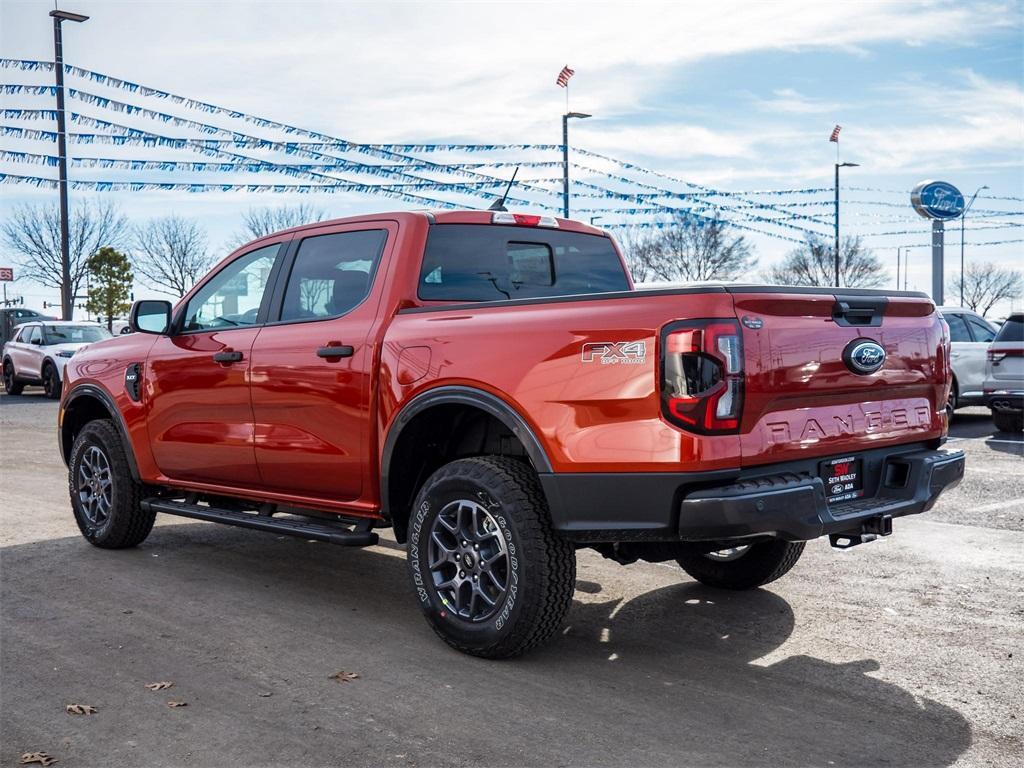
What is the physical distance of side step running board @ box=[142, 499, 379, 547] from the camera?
5.11 meters

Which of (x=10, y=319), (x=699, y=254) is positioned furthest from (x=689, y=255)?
(x=10, y=319)

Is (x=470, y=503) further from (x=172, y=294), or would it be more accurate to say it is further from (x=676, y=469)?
(x=172, y=294)

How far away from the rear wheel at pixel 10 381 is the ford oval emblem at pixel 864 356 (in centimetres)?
2363

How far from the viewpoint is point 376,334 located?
507cm

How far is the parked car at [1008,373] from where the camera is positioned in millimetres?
12906

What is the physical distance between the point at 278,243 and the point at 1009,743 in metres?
4.22

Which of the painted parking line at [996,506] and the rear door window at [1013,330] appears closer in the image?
the painted parking line at [996,506]

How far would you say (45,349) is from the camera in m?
23.2

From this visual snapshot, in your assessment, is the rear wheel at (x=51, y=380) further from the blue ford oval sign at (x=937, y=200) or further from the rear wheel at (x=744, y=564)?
the blue ford oval sign at (x=937, y=200)

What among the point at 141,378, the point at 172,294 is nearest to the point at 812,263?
the point at 172,294

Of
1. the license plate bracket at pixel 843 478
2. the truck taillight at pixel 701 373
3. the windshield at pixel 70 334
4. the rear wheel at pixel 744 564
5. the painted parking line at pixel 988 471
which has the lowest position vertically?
the painted parking line at pixel 988 471

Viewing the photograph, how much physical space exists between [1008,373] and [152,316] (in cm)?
1033

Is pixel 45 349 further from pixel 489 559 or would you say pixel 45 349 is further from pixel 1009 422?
pixel 489 559

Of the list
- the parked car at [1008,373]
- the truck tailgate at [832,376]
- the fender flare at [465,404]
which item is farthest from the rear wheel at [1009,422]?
the fender flare at [465,404]
